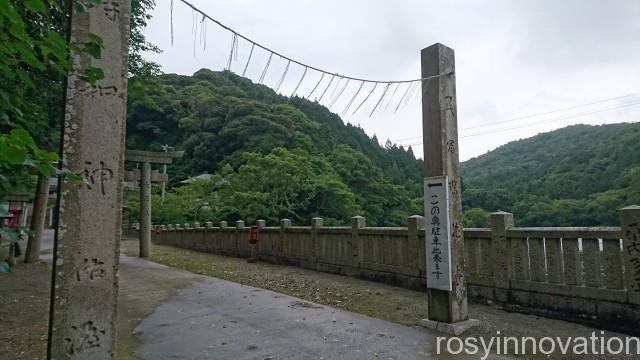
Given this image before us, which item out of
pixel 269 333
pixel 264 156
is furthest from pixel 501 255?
pixel 264 156

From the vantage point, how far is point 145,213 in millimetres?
16281

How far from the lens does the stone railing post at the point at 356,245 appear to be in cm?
1016

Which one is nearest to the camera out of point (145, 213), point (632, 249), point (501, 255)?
point (632, 249)

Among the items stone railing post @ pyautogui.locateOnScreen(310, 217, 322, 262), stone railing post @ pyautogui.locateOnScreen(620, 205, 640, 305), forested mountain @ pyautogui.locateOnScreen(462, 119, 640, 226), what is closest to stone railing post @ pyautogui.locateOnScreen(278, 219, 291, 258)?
stone railing post @ pyautogui.locateOnScreen(310, 217, 322, 262)

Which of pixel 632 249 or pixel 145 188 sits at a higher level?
pixel 145 188

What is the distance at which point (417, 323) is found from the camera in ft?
19.0

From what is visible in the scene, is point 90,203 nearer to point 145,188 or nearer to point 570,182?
point 145,188

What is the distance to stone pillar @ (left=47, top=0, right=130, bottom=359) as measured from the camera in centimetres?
295

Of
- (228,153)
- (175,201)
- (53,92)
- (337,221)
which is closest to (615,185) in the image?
(337,221)

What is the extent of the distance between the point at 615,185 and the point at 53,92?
48.2 metres

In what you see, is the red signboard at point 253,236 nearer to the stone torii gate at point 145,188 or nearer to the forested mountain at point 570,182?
the stone torii gate at point 145,188

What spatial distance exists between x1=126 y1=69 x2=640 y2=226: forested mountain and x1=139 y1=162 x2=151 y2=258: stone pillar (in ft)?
13.1

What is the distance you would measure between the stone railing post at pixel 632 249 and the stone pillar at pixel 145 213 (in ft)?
50.2

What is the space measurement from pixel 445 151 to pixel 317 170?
22.3 m
